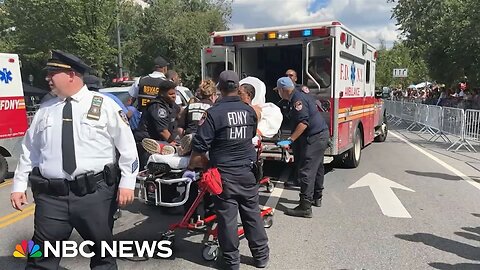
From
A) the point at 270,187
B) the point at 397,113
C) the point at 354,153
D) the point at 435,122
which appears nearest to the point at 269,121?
the point at 270,187

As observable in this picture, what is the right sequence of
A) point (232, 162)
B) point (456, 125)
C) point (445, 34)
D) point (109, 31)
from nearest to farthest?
point (232, 162), point (456, 125), point (445, 34), point (109, 31)

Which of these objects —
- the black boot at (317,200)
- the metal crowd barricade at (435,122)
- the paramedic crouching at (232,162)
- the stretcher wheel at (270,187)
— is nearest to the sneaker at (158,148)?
the paramedic crouching at (232,162)

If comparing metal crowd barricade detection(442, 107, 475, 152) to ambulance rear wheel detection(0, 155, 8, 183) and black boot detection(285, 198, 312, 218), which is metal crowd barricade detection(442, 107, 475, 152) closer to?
black boot detection(285, 198, 312, 218)

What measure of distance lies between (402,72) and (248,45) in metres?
Answer: 25.9

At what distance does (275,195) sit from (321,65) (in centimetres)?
245

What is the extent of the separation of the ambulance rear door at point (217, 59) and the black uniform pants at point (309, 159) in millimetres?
3041

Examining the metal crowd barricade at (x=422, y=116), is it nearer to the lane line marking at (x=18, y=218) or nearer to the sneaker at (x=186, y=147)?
the sneaker at (x=186, y=147)

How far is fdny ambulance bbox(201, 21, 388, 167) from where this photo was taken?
7.50 meters

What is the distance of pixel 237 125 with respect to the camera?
4059 mm

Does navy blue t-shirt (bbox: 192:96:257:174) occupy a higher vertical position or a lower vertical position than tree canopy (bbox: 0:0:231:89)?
lower

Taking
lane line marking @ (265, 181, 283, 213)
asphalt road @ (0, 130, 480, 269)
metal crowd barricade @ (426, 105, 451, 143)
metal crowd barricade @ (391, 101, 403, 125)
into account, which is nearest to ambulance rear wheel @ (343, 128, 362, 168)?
asphalt road @ (0, 130, 480, 269)

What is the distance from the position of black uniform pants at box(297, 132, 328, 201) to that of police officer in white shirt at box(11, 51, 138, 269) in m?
3.23

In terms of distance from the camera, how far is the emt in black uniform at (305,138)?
19.1 feet

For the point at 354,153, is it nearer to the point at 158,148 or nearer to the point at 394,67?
the point at 158,148
